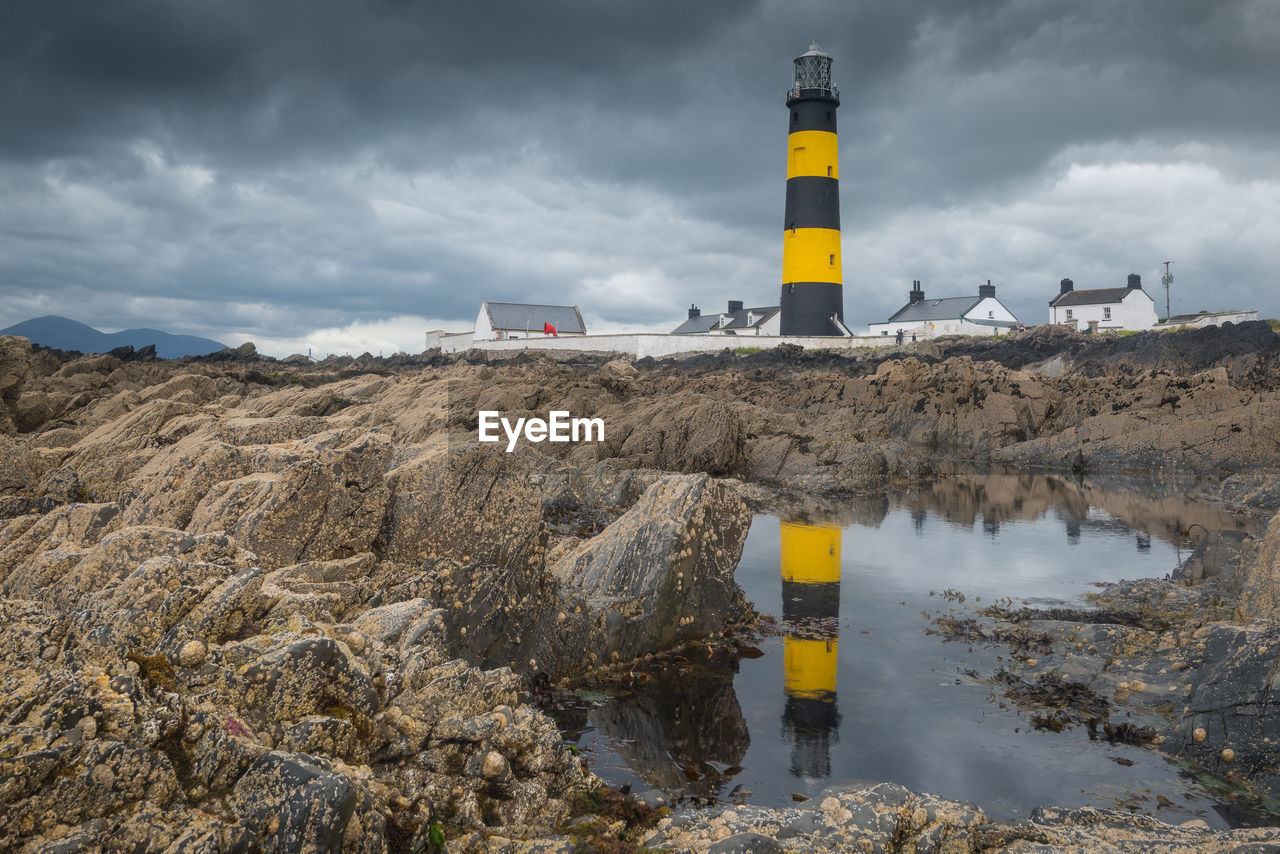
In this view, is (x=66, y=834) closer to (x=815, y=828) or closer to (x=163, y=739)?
(x=163, y=739)

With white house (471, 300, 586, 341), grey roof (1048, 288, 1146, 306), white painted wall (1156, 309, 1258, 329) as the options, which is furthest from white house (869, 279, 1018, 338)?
white house (471, 300, 586, 341)

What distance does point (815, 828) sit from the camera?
5207 mm

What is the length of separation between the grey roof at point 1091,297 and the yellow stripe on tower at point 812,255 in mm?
35982

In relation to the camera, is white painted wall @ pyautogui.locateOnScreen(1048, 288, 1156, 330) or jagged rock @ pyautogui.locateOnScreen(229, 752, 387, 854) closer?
jagged rock @ pyautogui.locateOnScreen(229, 752, 387, 854)

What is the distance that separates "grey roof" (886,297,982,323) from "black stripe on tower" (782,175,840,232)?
99.3 ft

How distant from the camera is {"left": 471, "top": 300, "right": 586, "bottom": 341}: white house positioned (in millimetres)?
73500

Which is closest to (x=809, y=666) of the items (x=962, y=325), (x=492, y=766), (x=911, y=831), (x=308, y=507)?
(x=911, y=831)

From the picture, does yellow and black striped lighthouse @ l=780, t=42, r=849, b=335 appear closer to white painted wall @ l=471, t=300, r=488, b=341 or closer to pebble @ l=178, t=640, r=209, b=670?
white painted wall @ l=471, t=300, r=488, b=341

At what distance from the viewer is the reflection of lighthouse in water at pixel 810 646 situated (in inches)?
303

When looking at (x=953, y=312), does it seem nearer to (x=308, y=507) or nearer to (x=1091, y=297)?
(x=1091, y=297)

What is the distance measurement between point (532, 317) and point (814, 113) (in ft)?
104

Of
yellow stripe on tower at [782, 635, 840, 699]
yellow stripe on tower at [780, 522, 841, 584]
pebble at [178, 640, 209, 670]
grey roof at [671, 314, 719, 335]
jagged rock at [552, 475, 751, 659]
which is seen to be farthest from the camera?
grey roof at [671, 314, 719, 335]

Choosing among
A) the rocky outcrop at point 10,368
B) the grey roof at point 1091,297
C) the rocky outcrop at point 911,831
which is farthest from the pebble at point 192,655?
the grey roof at point 1091,297

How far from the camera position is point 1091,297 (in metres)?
78.5
